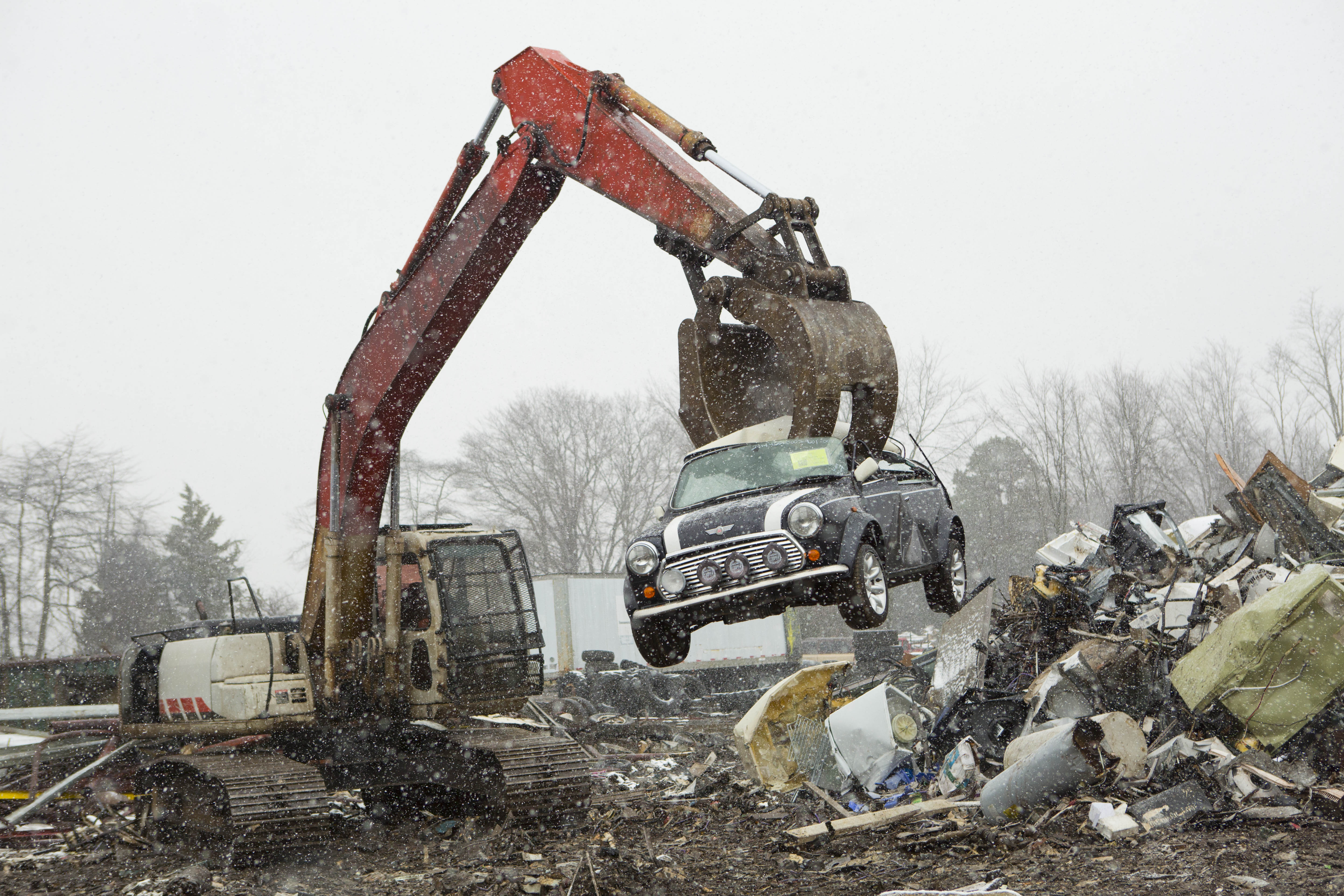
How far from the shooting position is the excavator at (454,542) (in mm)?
4926

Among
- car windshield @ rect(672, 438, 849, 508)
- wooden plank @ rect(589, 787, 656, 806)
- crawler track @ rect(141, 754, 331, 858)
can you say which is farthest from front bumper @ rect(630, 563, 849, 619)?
wooden plank @ rect(589, 787, 656, 806)

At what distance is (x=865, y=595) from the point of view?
4758 mm

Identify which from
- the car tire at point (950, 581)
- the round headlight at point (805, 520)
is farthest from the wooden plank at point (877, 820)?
the round headlight at point (805, 520)

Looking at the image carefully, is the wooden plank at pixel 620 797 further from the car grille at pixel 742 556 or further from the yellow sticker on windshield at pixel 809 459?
the yellow sticker on windshield at pixel 809 459

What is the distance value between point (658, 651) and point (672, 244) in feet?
6.85

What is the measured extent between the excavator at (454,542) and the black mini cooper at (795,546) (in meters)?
0.37

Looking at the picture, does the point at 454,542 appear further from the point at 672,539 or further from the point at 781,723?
the point at 672,539

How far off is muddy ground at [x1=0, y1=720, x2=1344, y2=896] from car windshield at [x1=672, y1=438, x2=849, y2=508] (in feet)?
8.69

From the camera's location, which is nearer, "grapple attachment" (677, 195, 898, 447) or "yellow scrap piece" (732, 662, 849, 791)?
"grapple attachment" (677, 195, 898, 447)

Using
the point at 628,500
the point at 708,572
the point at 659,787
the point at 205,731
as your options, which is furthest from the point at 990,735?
the point at 628,500

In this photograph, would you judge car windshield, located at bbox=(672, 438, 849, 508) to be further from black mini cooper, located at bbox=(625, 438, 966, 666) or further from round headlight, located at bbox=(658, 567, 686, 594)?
round headlight, located at bbox=(658, 567, 686, 594)

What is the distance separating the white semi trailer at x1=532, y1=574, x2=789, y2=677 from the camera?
2241cm

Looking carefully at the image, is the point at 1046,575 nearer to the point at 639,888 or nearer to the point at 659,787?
the point at 659,787

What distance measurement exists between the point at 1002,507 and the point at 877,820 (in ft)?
95.7
